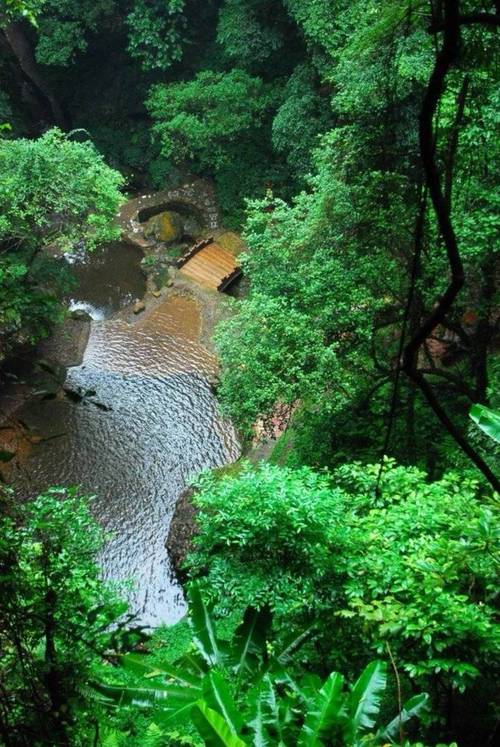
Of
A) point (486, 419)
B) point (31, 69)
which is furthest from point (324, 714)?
point (31, 69)

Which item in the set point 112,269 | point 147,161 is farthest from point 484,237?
point 147,161

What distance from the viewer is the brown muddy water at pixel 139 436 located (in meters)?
12.7

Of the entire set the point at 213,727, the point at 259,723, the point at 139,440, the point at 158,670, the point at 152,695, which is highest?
the point at 213,727

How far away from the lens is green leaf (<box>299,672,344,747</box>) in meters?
3.45

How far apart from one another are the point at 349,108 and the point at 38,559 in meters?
8.12

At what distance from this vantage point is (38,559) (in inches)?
182

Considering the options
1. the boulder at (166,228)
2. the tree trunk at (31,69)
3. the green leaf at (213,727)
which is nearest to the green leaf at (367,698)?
the green leaf at (213,727)

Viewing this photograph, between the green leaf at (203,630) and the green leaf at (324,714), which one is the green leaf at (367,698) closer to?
the green leaf at (324,714)

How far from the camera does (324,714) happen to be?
3.49 m

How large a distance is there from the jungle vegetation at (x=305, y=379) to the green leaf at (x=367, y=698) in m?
0.02

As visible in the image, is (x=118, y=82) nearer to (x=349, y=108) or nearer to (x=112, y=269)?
(x=112, y=269)

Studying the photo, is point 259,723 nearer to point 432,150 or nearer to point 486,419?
point 486,419

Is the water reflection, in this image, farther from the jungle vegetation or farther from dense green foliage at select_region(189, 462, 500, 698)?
dense green foliage at select_region(189, 462, 500, 698)

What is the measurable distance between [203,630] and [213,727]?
173 centimetres
